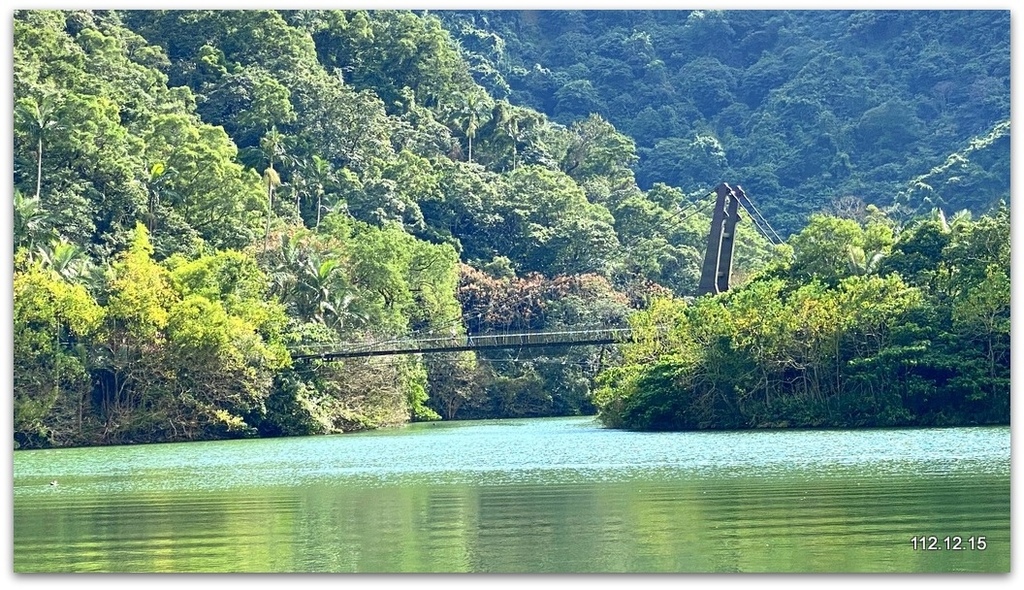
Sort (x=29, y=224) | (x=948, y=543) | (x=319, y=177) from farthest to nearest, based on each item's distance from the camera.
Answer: (x=319, y=177) < (x=29, y=224) < (x=948, y=543)

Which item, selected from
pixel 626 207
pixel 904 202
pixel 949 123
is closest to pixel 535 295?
pixel 626 207

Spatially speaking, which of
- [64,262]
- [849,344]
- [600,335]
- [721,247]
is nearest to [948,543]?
[849,344]

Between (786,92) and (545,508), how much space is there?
68.7 m

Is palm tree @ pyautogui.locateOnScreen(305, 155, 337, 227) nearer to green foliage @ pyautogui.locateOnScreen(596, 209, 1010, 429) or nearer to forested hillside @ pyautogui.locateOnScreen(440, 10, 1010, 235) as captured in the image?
forested hillside @ pyautogui.locateOnScreen(440, 10, 1010, 235)

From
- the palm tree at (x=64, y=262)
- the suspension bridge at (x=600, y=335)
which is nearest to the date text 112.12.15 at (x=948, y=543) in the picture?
the suspension bridge at (x=600, y=335)

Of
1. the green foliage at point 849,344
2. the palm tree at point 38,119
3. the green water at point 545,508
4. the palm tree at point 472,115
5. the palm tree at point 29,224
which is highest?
the palm tree at point 472,115

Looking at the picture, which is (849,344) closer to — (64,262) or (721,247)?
(721,247)

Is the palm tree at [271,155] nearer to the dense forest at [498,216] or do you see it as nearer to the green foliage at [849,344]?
the dense forest at [498,216]

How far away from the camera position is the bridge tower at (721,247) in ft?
162

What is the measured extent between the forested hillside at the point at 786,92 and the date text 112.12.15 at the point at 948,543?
54.7m

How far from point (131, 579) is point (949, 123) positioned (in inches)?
2805

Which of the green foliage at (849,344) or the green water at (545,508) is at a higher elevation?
the green foliage at (849,344)

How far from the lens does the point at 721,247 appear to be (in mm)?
49906

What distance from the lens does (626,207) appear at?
70.9 m
